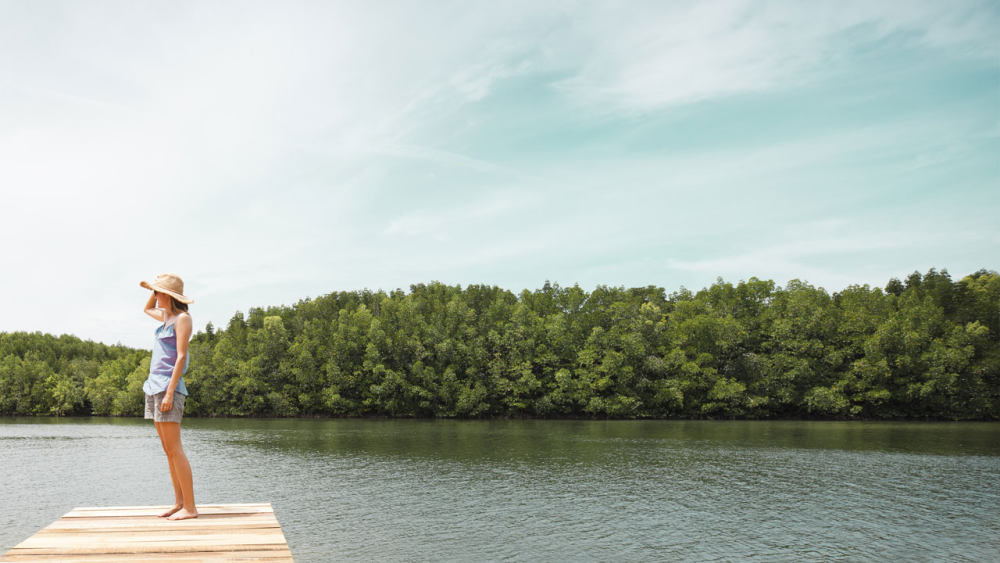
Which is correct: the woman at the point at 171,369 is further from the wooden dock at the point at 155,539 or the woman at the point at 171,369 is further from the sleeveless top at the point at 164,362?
the wooden dock at the point at 155,539

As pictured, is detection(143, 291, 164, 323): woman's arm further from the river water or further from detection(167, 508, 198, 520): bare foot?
the river water

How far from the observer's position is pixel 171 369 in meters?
9.41

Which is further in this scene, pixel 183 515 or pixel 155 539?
pixel 183 515

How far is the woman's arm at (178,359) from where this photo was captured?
9.13m

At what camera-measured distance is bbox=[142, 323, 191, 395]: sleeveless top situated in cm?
936

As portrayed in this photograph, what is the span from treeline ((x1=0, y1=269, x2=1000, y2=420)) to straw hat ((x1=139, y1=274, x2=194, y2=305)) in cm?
8712

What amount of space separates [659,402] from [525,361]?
784 inches

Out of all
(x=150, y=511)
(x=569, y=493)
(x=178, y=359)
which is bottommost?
(x=569, y=493)

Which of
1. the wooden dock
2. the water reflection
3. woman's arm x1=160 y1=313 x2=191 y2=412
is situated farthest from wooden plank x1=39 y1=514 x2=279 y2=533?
the water reflection

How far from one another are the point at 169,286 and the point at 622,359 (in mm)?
89606

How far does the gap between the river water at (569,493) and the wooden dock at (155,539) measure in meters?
12.8

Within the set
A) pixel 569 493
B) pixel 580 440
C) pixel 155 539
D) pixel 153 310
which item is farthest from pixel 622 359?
pixel 155 539

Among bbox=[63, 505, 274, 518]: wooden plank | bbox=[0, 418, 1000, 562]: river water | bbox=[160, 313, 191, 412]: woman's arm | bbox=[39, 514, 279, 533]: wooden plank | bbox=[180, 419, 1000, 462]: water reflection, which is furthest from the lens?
bbox=[180, 419, 1000, 462]: water reflection

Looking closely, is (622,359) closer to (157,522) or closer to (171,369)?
(171,369)
